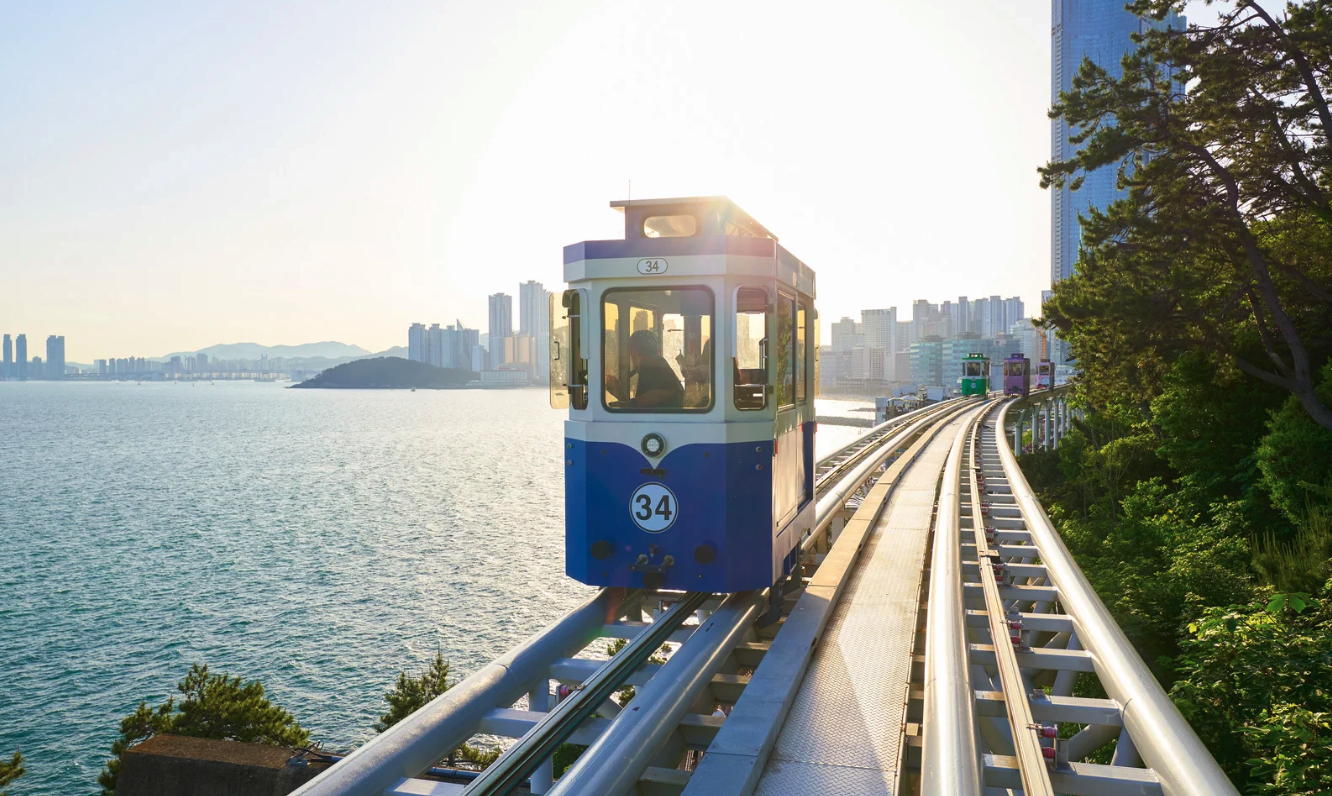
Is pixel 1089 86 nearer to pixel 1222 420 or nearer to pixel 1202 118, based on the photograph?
pixel 1202 118

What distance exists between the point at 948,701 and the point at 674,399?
2.92 metres

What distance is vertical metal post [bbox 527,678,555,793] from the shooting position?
558 centimetres

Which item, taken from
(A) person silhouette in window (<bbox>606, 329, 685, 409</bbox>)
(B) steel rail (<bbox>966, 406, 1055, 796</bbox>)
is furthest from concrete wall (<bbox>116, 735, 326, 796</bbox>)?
(B) steel rail (<bbox>966, 406, 1055, 796</bbox>)

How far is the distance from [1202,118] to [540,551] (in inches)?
1412

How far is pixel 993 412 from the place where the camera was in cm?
4475

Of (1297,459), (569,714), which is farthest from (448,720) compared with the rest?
(1297,459)

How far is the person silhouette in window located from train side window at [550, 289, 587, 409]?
0.29 m

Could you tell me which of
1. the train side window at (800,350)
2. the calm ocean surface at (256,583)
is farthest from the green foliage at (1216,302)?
the calm ocean surface at (256,583)

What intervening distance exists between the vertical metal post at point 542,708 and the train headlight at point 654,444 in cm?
181

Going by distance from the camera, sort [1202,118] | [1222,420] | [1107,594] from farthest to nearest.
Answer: [1222,420] < [1202,118] < [1107,594]

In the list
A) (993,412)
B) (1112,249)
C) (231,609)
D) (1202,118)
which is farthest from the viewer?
(993,412)

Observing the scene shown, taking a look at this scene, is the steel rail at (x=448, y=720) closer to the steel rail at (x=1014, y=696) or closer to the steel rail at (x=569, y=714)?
the steel rail at (x=569, y=714)

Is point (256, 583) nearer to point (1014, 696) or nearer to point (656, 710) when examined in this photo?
point (656, 710)

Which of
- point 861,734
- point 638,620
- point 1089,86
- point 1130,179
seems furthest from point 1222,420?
point 861,734
